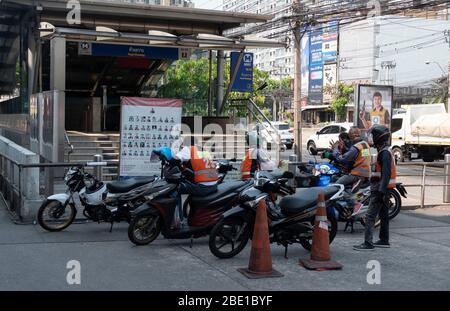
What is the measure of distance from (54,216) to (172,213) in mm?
2123

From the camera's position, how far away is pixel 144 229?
306 inches

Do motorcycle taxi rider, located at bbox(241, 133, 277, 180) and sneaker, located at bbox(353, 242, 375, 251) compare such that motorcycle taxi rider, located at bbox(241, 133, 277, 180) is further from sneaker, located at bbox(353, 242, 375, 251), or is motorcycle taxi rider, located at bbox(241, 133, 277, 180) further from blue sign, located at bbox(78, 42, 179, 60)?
blue sign, located at bbox(78, 42, 179, 60)

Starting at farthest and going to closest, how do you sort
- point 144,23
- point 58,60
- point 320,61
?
point 320,61 < point 144,23 < point 58,60

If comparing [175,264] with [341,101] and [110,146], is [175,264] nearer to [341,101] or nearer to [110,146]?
[110,146]

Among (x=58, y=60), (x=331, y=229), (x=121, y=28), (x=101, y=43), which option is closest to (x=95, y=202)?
(x=331, y=229)

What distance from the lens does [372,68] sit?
7638cm

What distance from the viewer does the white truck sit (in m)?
24.2

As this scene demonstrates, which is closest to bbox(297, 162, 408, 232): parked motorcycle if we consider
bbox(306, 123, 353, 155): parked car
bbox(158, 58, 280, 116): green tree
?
bbox(158, 58, 280, 116): green tree

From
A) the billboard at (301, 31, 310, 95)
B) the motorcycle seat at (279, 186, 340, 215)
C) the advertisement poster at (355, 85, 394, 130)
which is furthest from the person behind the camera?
the billboard at (301, 31, 310, 95)

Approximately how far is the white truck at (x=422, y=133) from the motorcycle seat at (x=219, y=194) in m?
18.4

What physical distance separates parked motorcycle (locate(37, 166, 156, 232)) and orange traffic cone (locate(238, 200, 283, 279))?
248cm
